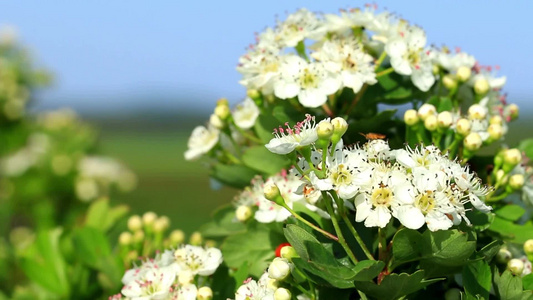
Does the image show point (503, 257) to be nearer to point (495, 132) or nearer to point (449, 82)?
point (495, 132)

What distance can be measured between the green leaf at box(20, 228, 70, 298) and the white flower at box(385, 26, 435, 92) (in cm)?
115

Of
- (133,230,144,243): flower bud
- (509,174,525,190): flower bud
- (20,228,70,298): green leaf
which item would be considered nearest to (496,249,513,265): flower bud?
(509,174,525,190): flower bud

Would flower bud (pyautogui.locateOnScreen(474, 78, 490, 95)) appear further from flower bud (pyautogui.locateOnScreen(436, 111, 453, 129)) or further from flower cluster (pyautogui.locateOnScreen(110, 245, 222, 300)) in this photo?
flower cluster (pyautogui.locateOnScreen(110, 245, 222, 300))

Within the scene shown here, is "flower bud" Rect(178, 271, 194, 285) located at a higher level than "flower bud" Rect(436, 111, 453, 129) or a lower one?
lower

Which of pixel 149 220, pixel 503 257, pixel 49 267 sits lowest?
pixel 49 267

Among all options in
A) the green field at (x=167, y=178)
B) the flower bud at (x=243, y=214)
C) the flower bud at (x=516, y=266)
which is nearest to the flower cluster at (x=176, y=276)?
the flower bud at (x=243, y=214)

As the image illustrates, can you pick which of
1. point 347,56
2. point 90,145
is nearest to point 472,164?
point 347,56

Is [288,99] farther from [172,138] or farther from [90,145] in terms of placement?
[172,138]

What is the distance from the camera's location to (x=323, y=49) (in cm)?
158

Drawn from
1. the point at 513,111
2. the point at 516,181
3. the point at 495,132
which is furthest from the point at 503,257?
the point at 513,111

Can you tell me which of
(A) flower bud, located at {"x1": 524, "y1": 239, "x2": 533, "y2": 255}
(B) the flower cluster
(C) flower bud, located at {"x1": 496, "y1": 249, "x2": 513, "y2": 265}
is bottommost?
(C) flower bud, located at {"x1": 496, "y1": 249, "x2": 513, "y2": 265}

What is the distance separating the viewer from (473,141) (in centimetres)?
143

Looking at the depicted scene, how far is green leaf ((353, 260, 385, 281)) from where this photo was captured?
1079mm

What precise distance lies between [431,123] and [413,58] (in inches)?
10.2
